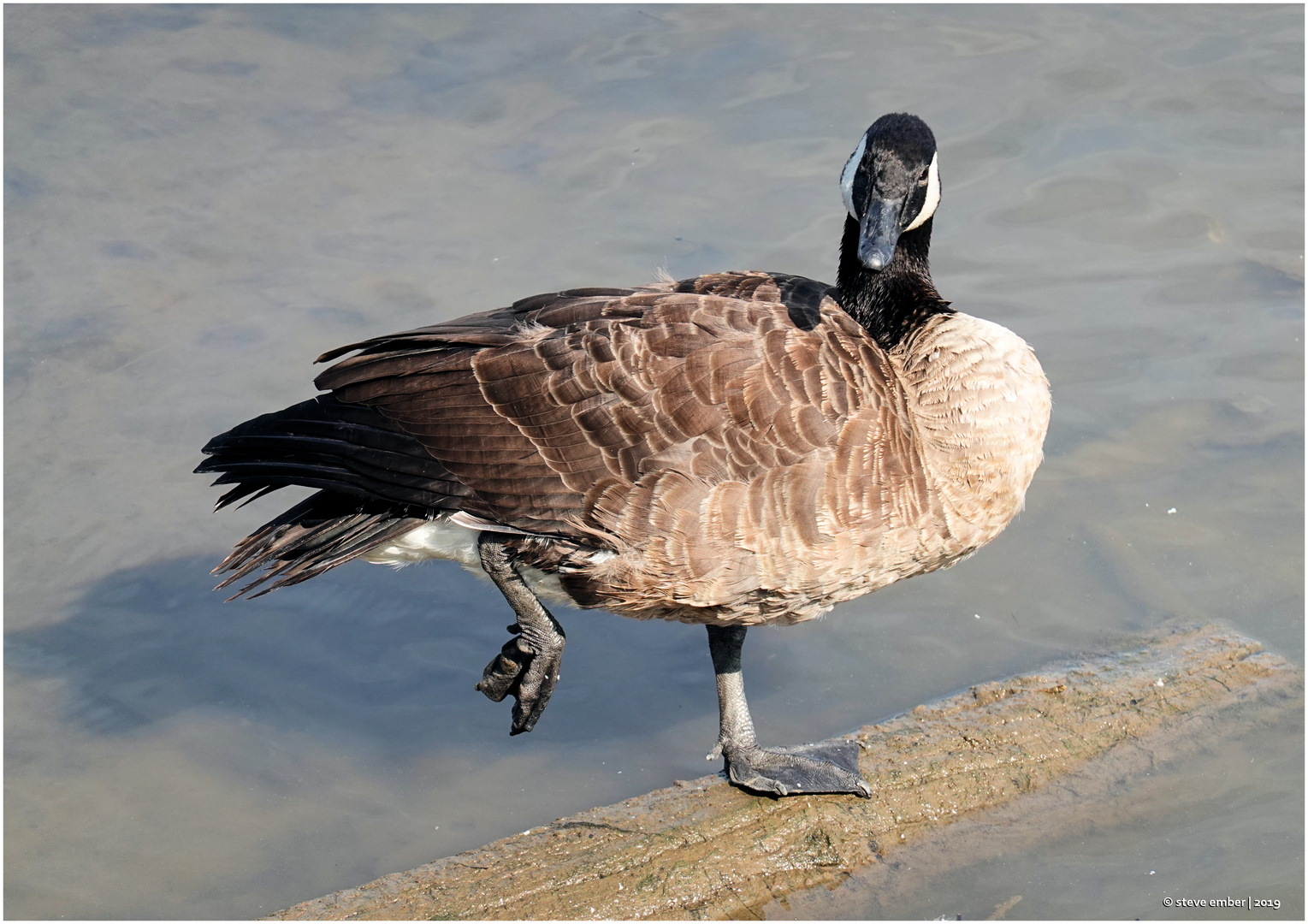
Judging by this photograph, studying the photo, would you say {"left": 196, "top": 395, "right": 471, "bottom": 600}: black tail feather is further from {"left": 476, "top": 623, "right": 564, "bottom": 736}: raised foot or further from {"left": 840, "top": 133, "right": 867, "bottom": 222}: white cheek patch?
{"left": 840, "top": 133, "right": 867, "bottom": 222}: white cheek patch

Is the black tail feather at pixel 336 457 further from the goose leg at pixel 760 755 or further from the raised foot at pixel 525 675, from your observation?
the goose leg at pixel 760 755

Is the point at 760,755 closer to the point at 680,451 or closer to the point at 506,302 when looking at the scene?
the point at 680,451

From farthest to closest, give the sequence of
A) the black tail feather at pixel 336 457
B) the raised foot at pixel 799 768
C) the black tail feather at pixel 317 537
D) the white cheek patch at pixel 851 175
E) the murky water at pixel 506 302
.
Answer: the murky water at pixel 506 302
the white cheek patch at pixel 851 175
the raised foot at pixel 799 768
the black tail feather at pixel 317 537
the black tail feather at pixel 336 457

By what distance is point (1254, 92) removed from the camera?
32.3 ft

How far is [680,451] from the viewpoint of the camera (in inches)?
164

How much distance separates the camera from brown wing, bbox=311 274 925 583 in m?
4.17

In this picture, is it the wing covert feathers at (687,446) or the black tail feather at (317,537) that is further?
the black tail feather at (317,537)

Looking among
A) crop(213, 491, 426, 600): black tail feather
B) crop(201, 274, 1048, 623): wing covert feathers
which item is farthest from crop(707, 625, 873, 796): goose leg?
crop(213, 491, 426, 600): black tail feather

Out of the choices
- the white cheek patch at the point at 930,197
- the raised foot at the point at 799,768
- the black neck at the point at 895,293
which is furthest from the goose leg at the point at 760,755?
the white cheek patch at the point at 930,197

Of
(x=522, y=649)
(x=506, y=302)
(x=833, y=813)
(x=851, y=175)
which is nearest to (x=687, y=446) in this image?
(x=522, y=649)

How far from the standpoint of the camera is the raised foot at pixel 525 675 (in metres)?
4.64

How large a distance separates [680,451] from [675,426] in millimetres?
88

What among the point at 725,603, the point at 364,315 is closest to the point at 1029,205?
the point at 364,315

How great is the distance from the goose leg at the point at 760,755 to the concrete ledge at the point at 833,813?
6 cm
